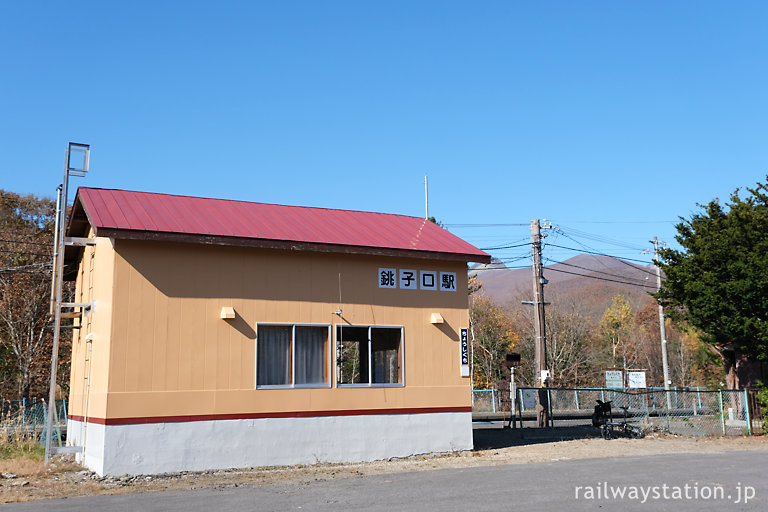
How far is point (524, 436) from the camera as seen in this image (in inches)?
745

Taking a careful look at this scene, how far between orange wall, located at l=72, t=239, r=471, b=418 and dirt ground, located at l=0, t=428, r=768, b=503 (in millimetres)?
1151

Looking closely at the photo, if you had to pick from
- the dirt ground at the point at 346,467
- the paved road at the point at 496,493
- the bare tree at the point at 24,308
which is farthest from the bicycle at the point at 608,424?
the bare tree at the point at 24,308

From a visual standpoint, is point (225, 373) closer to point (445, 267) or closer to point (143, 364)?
point (143, 364)

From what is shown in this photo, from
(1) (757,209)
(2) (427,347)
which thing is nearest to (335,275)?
(2) (427,347)

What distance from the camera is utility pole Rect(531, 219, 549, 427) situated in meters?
22.1

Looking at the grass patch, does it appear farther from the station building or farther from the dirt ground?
the station building

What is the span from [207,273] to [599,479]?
25.9ft

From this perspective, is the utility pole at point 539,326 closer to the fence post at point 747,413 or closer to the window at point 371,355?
the fence post at point 747,413

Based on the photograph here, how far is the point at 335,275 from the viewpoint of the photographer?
49.0 feet

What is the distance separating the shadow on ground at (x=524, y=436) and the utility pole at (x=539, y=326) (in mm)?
969

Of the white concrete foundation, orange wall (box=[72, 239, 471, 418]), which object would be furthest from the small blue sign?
the white concrete foundation

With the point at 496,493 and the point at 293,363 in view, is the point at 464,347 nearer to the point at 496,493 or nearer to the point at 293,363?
the point at 293,363

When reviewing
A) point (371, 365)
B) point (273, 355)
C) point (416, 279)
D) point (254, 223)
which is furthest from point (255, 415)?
point (416, 279)

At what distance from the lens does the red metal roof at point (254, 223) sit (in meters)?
13.3
